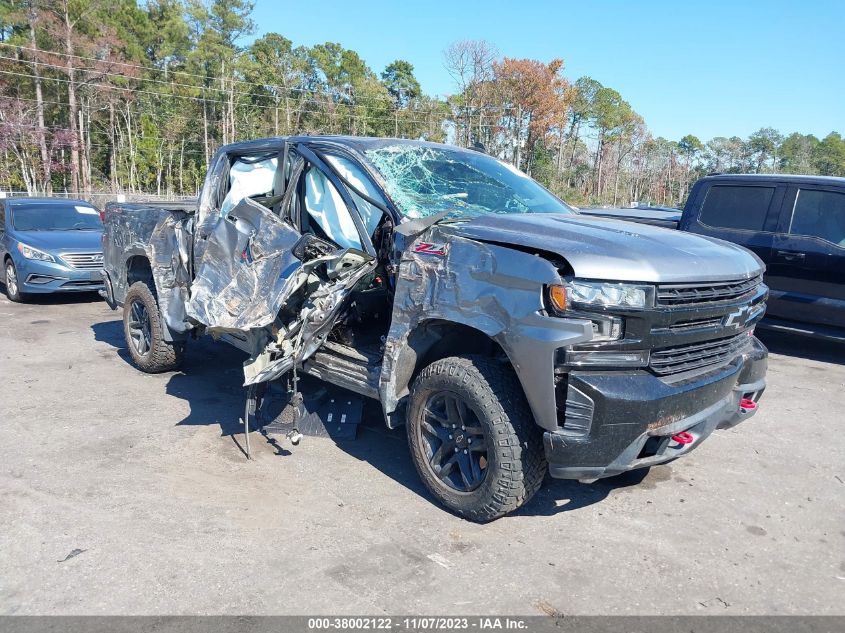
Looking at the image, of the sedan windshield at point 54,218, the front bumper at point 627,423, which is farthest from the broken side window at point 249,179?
the sedan windshield at point 54,218

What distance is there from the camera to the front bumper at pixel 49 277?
9.86m

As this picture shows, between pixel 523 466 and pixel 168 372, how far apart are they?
4.33m

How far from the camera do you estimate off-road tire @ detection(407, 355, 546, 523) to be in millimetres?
3240

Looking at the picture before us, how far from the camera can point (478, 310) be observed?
3268mm

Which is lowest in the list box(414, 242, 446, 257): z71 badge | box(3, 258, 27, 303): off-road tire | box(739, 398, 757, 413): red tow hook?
box(3, 258, 27, 303): off-road tire

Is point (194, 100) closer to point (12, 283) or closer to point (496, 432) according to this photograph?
point (12, 283)

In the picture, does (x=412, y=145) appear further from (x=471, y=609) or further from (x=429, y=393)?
(x=471, y=609)

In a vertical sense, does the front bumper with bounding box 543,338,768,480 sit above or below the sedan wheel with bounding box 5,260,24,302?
above

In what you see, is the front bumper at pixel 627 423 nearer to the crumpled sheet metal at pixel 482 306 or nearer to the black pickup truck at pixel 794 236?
the crumpled sheet metal at pixel 482 306

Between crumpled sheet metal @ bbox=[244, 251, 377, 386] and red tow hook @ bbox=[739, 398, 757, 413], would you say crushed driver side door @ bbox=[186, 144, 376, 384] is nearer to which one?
crumpled sheet metal @ bbox=[244, 251, 377, 386]

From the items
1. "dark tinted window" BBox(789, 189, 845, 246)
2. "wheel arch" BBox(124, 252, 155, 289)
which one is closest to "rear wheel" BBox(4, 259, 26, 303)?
"wheel arch" BBox(124, 252, 155, 289)

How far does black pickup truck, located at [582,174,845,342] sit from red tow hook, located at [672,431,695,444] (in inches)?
184

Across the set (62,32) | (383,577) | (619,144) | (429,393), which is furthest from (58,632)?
(619,144)

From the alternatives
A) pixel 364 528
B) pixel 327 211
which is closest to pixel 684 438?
pixel 364 528
